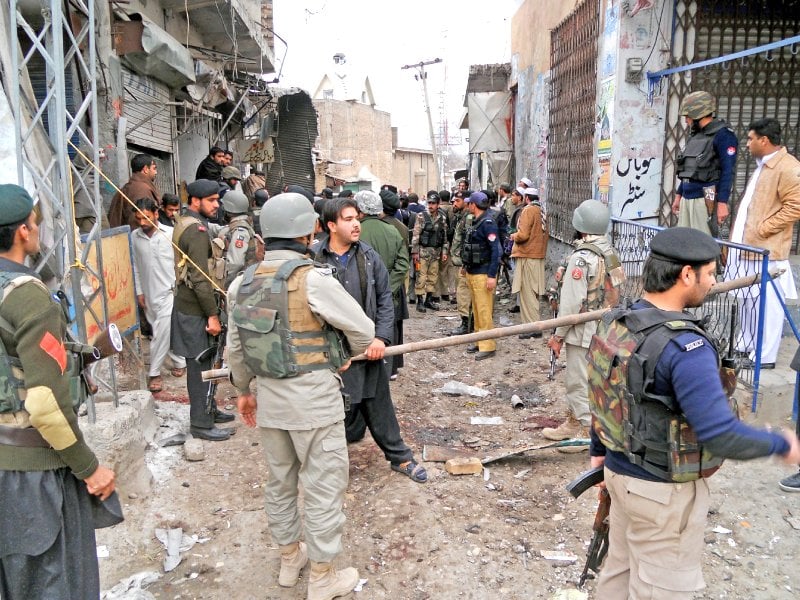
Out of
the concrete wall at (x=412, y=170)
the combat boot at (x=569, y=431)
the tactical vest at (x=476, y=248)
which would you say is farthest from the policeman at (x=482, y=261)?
the concrete wall at (x=412, y=170)

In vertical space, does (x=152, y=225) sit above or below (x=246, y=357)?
above

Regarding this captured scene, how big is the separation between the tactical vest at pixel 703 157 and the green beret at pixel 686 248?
13.1ft

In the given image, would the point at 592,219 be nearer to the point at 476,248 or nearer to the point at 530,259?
the point at 476,248

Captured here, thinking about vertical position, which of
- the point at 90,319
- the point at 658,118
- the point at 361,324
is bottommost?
the point at 90,319

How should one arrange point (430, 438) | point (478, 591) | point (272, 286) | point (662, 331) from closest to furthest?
point (662, 331), point (272, 286), point (478, 591), point (430, 438)

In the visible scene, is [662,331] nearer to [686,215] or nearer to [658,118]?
[686,215]

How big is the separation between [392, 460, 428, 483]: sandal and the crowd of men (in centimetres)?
1

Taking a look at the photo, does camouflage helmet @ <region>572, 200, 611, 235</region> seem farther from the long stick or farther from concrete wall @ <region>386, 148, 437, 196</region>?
concrete wall @ <region>386, 148, 437, 196</region>

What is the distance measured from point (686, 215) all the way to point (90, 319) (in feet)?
17.6

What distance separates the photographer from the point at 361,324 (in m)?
3.07

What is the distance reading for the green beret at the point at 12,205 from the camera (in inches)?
89.5

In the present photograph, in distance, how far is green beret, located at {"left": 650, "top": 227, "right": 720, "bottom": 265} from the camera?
2135 mm

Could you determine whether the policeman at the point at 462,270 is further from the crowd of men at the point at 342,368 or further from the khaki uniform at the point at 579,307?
the khaki uniform at the point at 579,307

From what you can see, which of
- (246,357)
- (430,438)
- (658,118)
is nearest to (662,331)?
(246,357)
